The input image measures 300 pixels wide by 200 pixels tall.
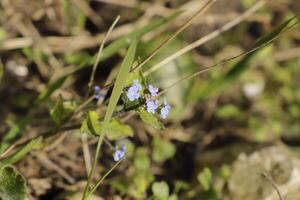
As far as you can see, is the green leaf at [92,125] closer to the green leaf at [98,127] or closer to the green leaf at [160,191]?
the green leaf at [98,127]

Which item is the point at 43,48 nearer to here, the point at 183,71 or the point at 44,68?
the point at 44,68

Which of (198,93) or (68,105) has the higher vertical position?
(68,105)

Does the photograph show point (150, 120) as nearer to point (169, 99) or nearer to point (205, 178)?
point (205, 178)

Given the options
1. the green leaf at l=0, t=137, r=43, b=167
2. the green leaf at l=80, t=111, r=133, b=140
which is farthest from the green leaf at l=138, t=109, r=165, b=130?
the green leaf at l=0, t=137, r=43, b=167

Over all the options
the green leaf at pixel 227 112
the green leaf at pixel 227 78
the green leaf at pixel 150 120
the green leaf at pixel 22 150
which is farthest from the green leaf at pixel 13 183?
the green leaf at pixel 227 112

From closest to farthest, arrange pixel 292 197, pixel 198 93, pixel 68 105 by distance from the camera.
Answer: pixel 68 105
pixel 292 197
pixel 198 93

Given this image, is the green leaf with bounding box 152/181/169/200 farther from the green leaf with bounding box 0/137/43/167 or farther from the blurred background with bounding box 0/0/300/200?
the green leaf with bounding box 0/137/43/167

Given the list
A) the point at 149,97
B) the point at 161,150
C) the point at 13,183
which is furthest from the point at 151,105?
the point at 161,150

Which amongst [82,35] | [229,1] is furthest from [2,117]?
[229,1]
